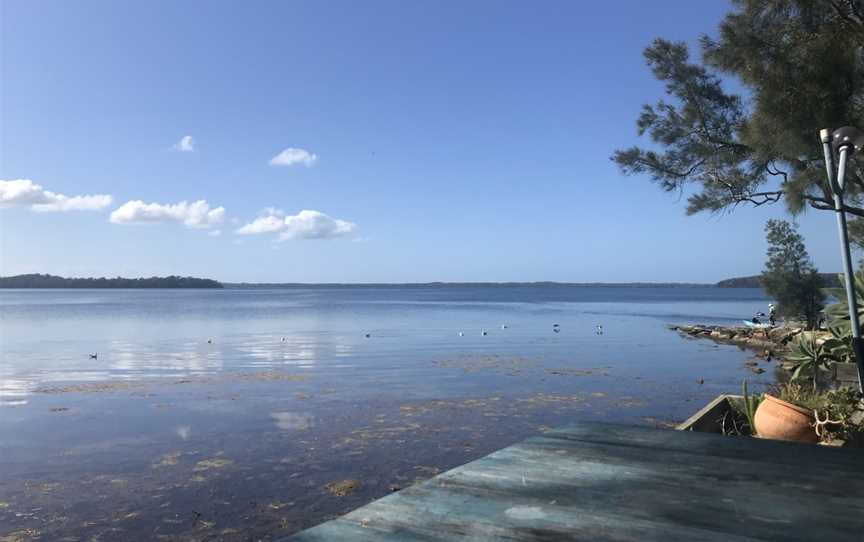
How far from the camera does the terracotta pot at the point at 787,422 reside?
20.3 feet

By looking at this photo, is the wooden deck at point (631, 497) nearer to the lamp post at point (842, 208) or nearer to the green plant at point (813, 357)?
the lamp post at point (842, 208)

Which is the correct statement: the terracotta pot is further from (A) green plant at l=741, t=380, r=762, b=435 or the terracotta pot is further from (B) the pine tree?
(B) the pine tree

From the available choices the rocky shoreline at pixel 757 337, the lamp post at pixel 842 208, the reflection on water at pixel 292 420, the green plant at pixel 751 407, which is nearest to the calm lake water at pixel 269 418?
the reflection on water at pixel 292 420

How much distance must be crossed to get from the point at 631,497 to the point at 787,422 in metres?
3.72

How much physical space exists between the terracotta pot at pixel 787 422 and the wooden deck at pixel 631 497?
68.0 inches

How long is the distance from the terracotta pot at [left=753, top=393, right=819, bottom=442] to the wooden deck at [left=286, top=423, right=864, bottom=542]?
5.67 feet

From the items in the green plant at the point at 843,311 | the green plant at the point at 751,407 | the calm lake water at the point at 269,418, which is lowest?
the calm lake water at the point at 269,418

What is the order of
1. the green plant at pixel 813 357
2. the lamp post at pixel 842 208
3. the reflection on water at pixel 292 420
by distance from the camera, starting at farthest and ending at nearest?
the reflection on water at pixel 292 420 < the green plant at pixel 813 357 < the lamp post at pixel 842 208

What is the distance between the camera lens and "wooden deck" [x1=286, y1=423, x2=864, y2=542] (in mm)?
2893

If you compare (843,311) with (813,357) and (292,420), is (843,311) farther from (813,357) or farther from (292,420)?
(292,420)

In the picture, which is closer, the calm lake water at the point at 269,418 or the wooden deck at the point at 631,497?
the wooden deck at the point at 631,497

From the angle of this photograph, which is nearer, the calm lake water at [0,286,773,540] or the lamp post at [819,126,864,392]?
the lamp post at [819,126,864,392]

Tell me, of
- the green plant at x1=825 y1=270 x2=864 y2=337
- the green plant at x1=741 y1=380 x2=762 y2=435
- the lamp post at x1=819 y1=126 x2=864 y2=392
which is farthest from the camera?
the green plant at x1=825 y1=270 x2=864 y2=337

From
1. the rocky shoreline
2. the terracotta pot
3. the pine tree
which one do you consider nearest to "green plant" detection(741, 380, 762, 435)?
the terracotta pot
